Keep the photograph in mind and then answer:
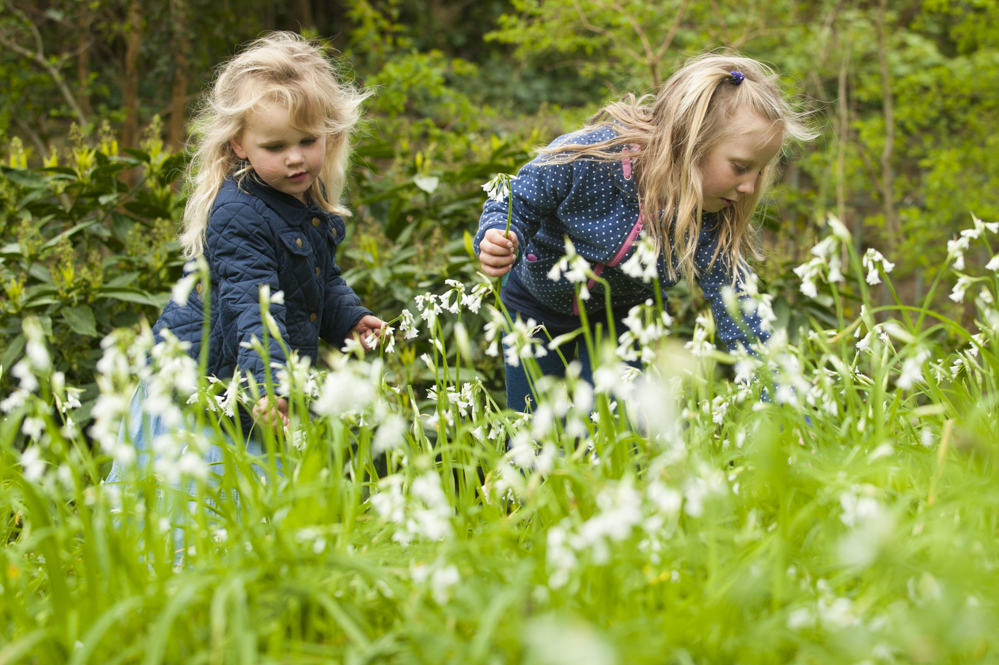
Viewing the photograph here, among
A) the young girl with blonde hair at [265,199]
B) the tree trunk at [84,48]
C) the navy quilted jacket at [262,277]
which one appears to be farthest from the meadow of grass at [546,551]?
the tree trunk at [84,48]

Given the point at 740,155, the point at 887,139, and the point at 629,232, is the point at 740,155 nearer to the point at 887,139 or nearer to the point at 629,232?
the point at 629,232

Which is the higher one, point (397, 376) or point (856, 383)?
point (856, 383)

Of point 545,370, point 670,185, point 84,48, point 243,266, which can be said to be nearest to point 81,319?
point 243,266

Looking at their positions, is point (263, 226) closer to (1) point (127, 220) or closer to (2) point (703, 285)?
(2) point (703, 285)

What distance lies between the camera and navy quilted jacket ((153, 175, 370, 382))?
251 cm

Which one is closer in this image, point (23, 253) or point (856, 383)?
point (856, 383)

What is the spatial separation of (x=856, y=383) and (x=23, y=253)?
3111 mm

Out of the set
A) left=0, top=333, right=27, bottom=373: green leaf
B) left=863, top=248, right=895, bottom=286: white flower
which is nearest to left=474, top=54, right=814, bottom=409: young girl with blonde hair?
left=863, top=248, right=895, bottom=286: white flower

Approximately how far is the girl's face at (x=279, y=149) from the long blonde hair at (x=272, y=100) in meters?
0.03

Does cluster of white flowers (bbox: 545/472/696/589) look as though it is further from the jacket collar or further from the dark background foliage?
the jacket collar

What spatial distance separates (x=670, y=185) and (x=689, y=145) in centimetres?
14

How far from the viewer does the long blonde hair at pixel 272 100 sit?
107 inches

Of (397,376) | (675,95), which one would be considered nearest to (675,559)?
(675,95)

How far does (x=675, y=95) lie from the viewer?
109 inches
